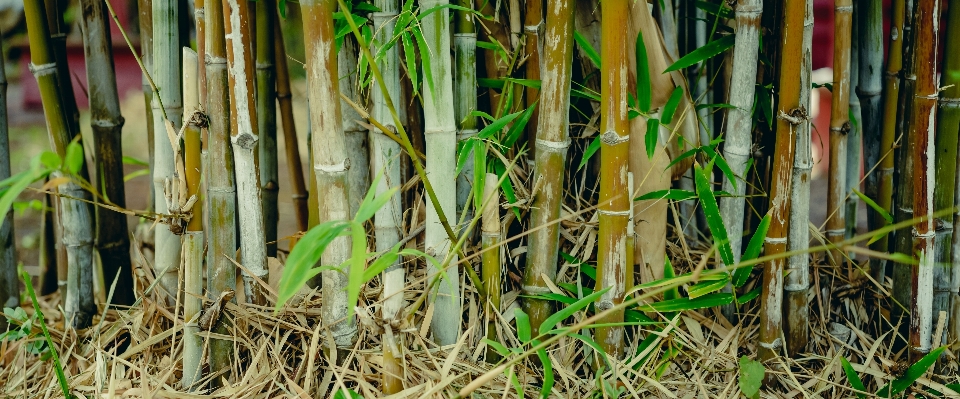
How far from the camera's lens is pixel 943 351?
3.30ft

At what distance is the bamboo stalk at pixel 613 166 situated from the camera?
0.85 meters

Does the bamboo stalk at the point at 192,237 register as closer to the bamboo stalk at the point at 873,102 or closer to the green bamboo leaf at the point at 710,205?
the green bamboo leaf at the point at 710,205

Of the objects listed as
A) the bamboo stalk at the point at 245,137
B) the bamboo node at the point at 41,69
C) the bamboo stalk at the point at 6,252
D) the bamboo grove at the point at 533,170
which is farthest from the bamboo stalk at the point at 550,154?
the bamboo stalk at the point at 6,252

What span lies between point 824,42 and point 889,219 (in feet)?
6.67

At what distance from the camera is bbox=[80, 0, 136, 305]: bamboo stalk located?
115 cm

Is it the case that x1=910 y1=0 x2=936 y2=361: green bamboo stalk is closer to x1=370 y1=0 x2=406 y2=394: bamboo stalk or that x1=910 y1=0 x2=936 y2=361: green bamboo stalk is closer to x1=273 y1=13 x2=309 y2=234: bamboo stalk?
x1=370 y1=0 x2=406 y2=394: bamboo stalk

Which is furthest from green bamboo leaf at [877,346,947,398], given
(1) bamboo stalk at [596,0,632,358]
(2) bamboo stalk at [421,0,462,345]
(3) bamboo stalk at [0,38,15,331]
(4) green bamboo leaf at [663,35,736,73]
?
(3) bamboo stalk at [0,38,15,331]

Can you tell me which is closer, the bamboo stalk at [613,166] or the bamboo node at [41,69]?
the bamboo stalk at [613,166]

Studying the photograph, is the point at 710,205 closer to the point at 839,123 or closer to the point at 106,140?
the point at 839,123

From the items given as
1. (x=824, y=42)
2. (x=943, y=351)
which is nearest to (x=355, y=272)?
(x=943, y=351)

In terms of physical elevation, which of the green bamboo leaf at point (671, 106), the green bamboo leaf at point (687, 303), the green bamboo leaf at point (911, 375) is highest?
the green bamboo leaf at point (671, 106)

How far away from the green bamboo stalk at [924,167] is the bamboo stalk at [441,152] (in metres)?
0.62

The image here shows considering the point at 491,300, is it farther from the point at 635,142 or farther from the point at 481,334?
the point at 635,142

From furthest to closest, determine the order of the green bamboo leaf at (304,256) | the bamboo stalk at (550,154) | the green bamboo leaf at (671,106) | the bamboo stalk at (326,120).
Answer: the green bamboo leaf at (671,106) → the bamboo stalk at (550,154) → the bamboo stalk at (326,120) → the green bamboo leaf at (304,256)
